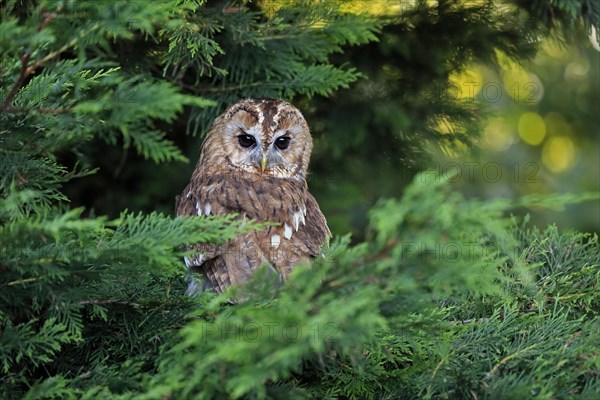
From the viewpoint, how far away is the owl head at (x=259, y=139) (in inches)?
139

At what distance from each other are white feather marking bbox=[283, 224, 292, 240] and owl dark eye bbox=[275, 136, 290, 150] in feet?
2.61

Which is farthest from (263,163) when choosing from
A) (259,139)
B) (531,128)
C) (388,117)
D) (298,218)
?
(531,128)

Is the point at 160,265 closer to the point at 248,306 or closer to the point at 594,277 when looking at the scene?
the point at 248,306

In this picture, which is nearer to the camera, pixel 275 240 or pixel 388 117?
pixel 275 240

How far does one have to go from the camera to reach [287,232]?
295 cm

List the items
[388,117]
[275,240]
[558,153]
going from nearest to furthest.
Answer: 1. [275,240]
2. [388,117]
3. [558,153]

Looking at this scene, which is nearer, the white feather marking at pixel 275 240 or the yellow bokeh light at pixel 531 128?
the white feather marking at pixel 275 240

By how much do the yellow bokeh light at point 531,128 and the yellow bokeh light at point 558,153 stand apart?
0.13 meters

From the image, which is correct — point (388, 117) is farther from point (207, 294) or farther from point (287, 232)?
point (207, 294)

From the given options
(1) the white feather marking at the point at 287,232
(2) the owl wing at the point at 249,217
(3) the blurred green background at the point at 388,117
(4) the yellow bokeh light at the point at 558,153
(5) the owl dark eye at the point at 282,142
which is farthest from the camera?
(4) the yellow bokeh light at the point at 558,153

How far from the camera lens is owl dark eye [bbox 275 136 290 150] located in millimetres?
3670

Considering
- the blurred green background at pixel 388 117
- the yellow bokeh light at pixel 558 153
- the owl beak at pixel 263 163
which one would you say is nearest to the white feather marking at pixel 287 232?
the owl beak at pixel 263 163

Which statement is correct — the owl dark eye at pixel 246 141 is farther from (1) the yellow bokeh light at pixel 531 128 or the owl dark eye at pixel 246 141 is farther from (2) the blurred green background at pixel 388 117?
(1) the yellow bokeh light at pixel 531 128

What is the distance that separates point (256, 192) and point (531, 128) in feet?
19.9
